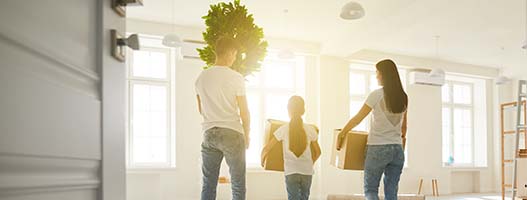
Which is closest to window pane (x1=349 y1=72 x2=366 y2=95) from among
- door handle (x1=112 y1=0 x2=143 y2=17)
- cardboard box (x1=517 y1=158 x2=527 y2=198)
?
cardboard box (x1=517 y1=158 x2=527 y2=198)

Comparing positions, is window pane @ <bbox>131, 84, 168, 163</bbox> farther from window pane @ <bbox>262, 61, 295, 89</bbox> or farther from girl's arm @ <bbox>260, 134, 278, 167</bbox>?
girl's arm @ <bbox>260, 134, 278, 167</bbox>

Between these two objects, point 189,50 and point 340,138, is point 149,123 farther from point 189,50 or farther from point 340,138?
point 340,138

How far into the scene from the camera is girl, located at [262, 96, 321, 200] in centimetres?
326

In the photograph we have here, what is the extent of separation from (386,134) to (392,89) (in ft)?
0.94

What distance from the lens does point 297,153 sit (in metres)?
3.24

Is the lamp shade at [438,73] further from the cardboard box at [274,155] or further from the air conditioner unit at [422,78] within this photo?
the cardboard box at [274,155]

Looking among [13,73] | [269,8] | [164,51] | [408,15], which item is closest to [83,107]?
[13,73]

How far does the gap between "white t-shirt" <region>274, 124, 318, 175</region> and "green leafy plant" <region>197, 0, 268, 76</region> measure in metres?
0.86

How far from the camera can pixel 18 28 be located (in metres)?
0.62

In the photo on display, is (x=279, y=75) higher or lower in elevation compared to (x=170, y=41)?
lower

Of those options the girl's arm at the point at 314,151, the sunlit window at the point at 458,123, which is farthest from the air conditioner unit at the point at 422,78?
the girl's arm at the point at 314,151

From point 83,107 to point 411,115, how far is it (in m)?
9.33

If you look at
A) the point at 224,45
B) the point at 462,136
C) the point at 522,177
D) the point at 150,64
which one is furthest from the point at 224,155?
the point at 462,136

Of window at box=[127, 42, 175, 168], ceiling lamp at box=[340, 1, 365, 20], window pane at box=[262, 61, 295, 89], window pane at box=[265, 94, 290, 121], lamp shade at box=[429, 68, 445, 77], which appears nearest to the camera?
ceiling lamp at box=[340, 1, 365, 20]
